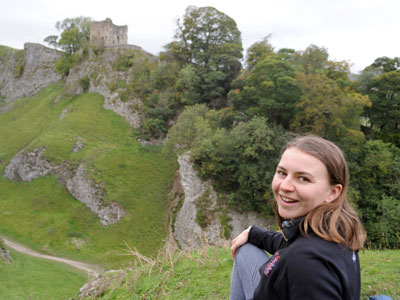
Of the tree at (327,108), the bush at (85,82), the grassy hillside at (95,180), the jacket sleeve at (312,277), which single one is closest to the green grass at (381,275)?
the jacket sleeve at (312,277)

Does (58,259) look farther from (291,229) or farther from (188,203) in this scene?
(291,229)

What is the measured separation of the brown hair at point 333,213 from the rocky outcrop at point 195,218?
17060mm

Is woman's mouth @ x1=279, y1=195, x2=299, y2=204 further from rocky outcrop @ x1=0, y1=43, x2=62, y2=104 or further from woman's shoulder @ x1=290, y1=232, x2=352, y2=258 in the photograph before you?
rocky outcrop @ x1=0, y1=43, x2=62, y2=104

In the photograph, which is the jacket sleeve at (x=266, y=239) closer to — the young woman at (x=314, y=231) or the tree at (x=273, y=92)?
the young woman at (x=314, y=231)

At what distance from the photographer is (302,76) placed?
59.8 ft

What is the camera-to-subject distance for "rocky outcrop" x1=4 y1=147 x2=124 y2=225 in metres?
24.0

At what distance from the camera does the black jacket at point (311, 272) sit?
5.88 feet

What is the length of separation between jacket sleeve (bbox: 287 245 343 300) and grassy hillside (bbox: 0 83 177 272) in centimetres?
1877

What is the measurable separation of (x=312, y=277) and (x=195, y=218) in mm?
18927

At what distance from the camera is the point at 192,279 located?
6.22 metres

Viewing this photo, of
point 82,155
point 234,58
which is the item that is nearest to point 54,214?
point 82,155

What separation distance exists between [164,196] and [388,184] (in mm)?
16328

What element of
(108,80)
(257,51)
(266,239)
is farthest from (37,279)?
(108,80)

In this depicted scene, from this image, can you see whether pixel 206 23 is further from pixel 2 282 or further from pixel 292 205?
pixel 292 205
